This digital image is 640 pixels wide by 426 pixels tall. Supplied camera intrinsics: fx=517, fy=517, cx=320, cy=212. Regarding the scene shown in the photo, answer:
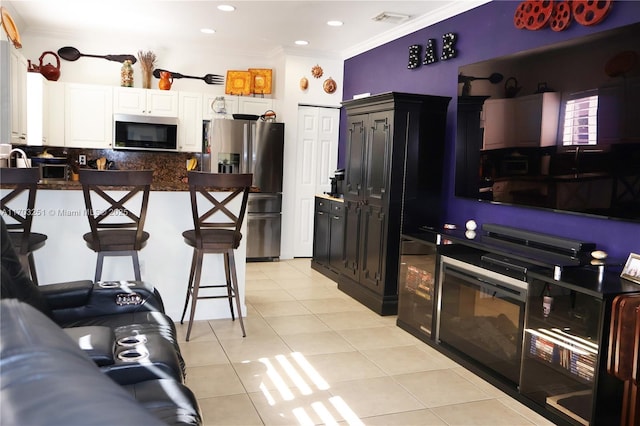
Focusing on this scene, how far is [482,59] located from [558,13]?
800 mm

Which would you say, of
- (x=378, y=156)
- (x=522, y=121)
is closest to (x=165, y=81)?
(x=378, y=156)

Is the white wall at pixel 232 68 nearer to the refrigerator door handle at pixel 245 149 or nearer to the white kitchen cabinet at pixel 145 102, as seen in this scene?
the white kitchen cabinet at pixel 145 102

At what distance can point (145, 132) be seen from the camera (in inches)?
248

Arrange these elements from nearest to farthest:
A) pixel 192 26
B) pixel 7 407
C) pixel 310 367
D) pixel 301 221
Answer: pixel 7 407 → pixel 310 367 → pixel 192 26 → pixel 301 221

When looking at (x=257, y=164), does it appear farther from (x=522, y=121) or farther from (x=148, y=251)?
(x=522, y=121)

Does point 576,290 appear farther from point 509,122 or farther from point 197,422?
point 197,422

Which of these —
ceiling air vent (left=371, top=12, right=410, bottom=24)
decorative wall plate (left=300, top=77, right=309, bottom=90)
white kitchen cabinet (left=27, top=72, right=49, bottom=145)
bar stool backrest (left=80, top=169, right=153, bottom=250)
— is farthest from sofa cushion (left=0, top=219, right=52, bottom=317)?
decorative wall plate (left=300, top=77, right=309, bottom=90)

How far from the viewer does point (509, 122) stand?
3561 millimetres

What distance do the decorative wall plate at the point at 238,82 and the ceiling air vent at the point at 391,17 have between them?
2.27m

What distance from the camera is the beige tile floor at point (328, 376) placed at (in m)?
2.71

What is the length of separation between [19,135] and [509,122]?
4.30m

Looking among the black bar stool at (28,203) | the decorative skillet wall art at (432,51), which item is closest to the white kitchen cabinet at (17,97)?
the black bar stool at (28,203)

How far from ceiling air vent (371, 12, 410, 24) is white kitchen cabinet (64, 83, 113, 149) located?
3343 millimetres

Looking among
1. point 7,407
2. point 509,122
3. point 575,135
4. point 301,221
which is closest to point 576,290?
point 575,135
